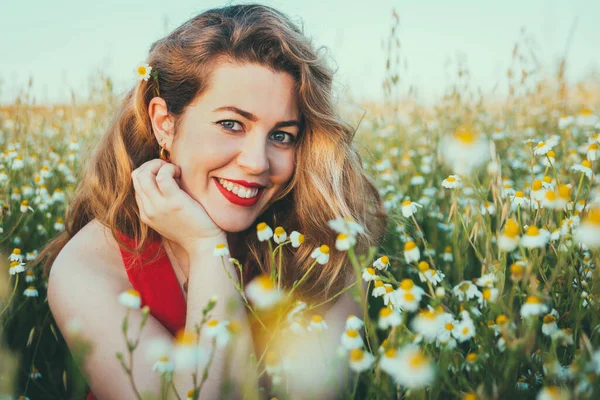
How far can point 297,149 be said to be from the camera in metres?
2.06

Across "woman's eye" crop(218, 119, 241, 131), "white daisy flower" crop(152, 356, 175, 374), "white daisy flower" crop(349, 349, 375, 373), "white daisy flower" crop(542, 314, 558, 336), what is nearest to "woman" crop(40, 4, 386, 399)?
"woman's eye" crop(218, 119, 241, 131)

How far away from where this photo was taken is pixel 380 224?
2385 mm

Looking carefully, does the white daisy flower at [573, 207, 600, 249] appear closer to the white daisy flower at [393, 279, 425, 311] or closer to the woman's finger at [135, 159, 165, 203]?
the white daisy flower at [393, 279, 425, 311]

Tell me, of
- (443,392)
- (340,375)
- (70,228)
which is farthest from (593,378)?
(70,228)

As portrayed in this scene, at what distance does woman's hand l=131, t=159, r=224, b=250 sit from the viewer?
1.72 meters

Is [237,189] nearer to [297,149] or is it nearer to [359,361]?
[297,149]

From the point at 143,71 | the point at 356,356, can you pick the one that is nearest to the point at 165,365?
the point at 356,356

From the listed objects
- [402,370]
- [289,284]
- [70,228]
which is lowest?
[289,284]

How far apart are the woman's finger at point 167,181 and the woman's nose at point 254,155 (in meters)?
0.24

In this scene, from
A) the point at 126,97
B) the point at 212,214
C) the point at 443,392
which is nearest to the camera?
the point at 443,392

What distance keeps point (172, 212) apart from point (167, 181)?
12 cm

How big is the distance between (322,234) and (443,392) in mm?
949

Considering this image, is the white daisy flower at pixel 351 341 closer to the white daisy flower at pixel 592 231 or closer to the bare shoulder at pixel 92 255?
the white daisy flower at pixel 592 231

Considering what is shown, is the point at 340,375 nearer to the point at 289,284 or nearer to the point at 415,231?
the point at 289,284
